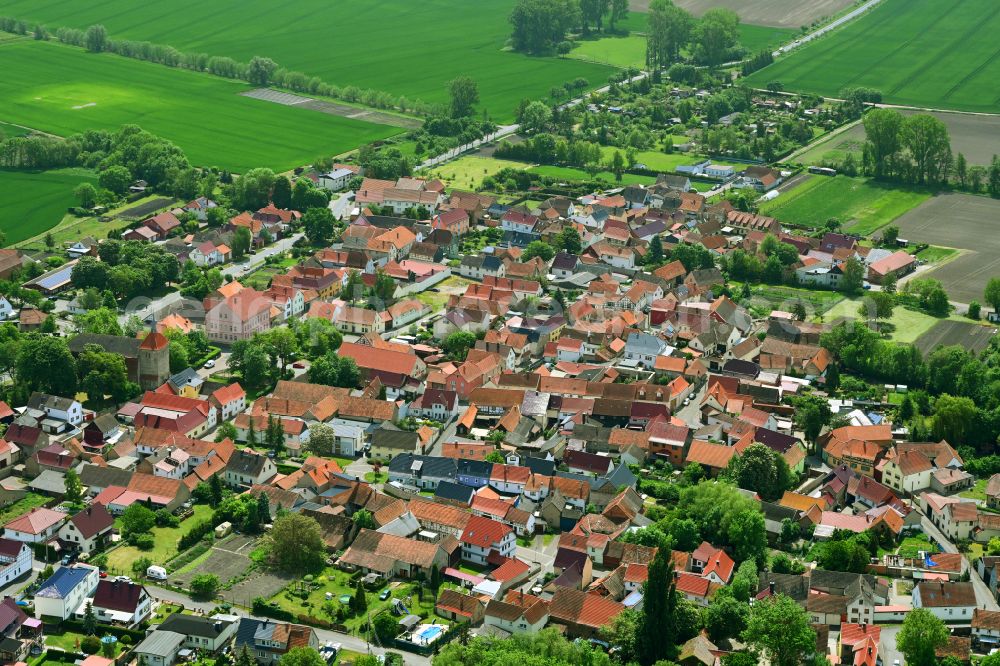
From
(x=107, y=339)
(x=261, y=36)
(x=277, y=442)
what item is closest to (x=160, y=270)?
(x=107, y=339)

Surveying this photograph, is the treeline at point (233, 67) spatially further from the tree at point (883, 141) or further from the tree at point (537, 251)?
the tree at point (537, 251)

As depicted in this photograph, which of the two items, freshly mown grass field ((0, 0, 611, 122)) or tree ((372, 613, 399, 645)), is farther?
freshly mown grass field ((0, 0, 611, 122))

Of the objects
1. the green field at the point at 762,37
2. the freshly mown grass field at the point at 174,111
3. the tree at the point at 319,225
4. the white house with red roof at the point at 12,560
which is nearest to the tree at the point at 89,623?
the white house with red roof at the point at 12,560

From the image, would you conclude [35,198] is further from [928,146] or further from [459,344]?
[928,146]

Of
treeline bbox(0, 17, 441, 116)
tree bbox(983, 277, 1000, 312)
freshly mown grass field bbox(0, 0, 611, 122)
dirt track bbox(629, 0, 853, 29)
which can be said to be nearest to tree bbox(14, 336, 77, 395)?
tree bbox(983, 277, 1000, 312)

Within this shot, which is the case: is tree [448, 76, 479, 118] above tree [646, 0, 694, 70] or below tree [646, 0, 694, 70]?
below

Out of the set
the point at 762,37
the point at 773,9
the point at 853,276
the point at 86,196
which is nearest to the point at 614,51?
the point at 762,37

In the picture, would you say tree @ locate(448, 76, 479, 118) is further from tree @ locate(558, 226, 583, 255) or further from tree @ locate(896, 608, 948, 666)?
tree @ locate(896, 608, 948, 666)
